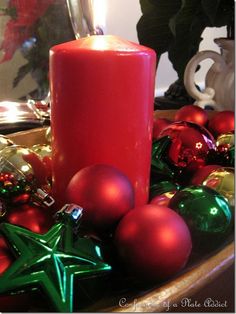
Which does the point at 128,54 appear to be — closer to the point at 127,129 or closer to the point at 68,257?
the point at 127,129

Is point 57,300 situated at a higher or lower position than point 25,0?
lower

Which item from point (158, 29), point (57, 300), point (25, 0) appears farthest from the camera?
point (25, 0)

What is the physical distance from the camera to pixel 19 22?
40.3 inches

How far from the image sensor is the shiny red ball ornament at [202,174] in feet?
1.49

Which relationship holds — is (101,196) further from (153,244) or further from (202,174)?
(202,174)

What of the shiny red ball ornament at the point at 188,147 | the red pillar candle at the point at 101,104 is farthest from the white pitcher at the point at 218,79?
the red pillar candle at the point at 101,104

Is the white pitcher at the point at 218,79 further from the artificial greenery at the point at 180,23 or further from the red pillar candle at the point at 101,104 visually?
the red pillar candle at the point at 101,104

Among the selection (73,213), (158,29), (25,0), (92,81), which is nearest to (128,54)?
(92,81)

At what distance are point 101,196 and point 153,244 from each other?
2.1 inches

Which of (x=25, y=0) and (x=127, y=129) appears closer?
(x=127, y=129)

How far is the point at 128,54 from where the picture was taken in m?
0.37

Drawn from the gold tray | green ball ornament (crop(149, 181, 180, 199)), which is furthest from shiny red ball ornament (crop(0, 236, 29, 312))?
green ball ornament (crop(149, 181, 180, 199))

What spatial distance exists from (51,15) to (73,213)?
842 millimetres

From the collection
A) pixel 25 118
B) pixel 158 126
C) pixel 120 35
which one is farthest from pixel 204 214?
pixel 120 35
